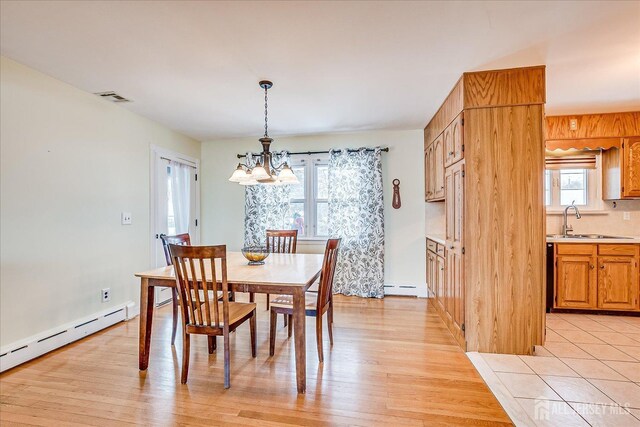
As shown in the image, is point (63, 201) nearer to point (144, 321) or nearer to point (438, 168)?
point (144, 321)

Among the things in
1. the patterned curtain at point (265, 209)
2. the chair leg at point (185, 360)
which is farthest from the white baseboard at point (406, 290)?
the chair leg at point (185, 360)

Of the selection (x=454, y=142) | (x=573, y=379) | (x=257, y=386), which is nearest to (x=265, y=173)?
(x=257, y=386)

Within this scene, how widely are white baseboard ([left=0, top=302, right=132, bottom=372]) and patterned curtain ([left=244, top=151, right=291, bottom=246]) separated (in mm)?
1775

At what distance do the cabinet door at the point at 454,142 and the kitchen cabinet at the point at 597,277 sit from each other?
1.71 meters

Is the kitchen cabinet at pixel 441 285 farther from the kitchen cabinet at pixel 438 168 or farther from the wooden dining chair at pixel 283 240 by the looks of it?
the wooden dining chair at pixel 283 240

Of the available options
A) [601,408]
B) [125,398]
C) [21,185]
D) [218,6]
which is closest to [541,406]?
[601,408]

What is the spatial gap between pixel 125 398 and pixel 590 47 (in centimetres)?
392

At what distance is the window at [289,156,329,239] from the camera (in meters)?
4.44

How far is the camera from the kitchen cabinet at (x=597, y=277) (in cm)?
322

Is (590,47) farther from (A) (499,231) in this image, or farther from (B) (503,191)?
(A) (499,231)

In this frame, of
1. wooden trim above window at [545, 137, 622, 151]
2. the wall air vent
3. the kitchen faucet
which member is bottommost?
the kitchen faucet

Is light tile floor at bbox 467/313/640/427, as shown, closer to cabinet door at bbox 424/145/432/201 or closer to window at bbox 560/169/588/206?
window at bbox 560/169/588/206

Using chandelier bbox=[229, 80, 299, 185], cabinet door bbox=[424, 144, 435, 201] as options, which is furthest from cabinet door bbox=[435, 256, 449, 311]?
chandelier bbox=[229, 80, 299, 185]

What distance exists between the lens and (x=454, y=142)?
276 centimetres
